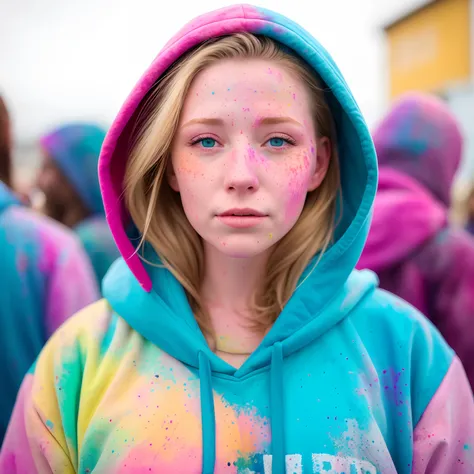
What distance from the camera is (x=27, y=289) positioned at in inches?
80.5

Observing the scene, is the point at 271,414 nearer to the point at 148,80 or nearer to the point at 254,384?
the point at 254,384

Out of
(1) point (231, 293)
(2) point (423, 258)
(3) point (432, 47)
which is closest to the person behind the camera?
(1) point (231, 293)

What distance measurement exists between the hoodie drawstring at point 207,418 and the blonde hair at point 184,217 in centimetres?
13

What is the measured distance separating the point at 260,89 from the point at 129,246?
1.69ft

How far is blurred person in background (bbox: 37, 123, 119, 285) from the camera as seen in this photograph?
10.8ft

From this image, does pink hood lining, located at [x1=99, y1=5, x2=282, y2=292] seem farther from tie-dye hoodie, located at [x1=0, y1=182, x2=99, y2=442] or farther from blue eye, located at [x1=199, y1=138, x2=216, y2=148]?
tie-dye hoodie, located at [x1=0, y1=182, x2=99, y2=442]

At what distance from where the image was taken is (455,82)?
8312 millimetres

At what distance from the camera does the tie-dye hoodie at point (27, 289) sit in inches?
79.4

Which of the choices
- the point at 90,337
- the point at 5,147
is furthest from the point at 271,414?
the point at 5,147

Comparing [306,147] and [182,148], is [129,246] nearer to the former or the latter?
[182,148]

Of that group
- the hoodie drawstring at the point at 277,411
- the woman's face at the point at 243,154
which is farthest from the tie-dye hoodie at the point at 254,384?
the woman's face at the point at 243,154

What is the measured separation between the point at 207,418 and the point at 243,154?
60cm

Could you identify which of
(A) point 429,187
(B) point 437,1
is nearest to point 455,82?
(B) point 437,1

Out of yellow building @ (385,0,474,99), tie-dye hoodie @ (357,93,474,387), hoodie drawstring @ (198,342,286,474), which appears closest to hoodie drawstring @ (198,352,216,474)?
hoodie drawstring @ (198,342,286,474)
